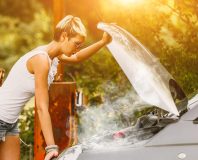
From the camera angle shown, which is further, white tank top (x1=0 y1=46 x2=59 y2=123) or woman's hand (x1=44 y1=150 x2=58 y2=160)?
white tank top (x1=0 y1=46 x2=59 y2=123)

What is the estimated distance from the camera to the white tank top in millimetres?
4516

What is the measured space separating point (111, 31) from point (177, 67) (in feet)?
13.5

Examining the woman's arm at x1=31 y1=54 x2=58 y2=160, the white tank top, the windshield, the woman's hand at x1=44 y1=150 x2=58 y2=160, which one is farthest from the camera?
the white tank top

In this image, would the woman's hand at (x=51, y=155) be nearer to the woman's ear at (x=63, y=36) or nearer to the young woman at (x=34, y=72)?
the young woman at (x=34, y=72)

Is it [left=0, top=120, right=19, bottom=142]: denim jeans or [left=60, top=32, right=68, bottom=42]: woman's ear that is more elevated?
[left=60, top=32, right=68, bottom=42]: woman's ear

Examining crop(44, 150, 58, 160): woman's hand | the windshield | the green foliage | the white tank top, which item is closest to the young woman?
the white tank top

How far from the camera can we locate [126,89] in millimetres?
8586

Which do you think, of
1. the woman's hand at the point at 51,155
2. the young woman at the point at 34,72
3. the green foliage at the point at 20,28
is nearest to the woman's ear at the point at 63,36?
the young woman at the point at 34,72

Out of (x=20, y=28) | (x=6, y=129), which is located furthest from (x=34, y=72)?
(x=20, y=28)

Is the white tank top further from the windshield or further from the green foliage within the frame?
the green foliage

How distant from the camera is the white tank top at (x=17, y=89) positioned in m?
4.52

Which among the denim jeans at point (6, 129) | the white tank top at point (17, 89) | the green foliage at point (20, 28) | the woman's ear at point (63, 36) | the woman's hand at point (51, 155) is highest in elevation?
the green foliage at point (20, 28)

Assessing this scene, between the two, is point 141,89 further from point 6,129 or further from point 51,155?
point 6,129

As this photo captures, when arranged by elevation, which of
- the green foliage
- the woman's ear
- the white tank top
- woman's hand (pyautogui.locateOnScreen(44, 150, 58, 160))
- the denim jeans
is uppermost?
the green foliage
